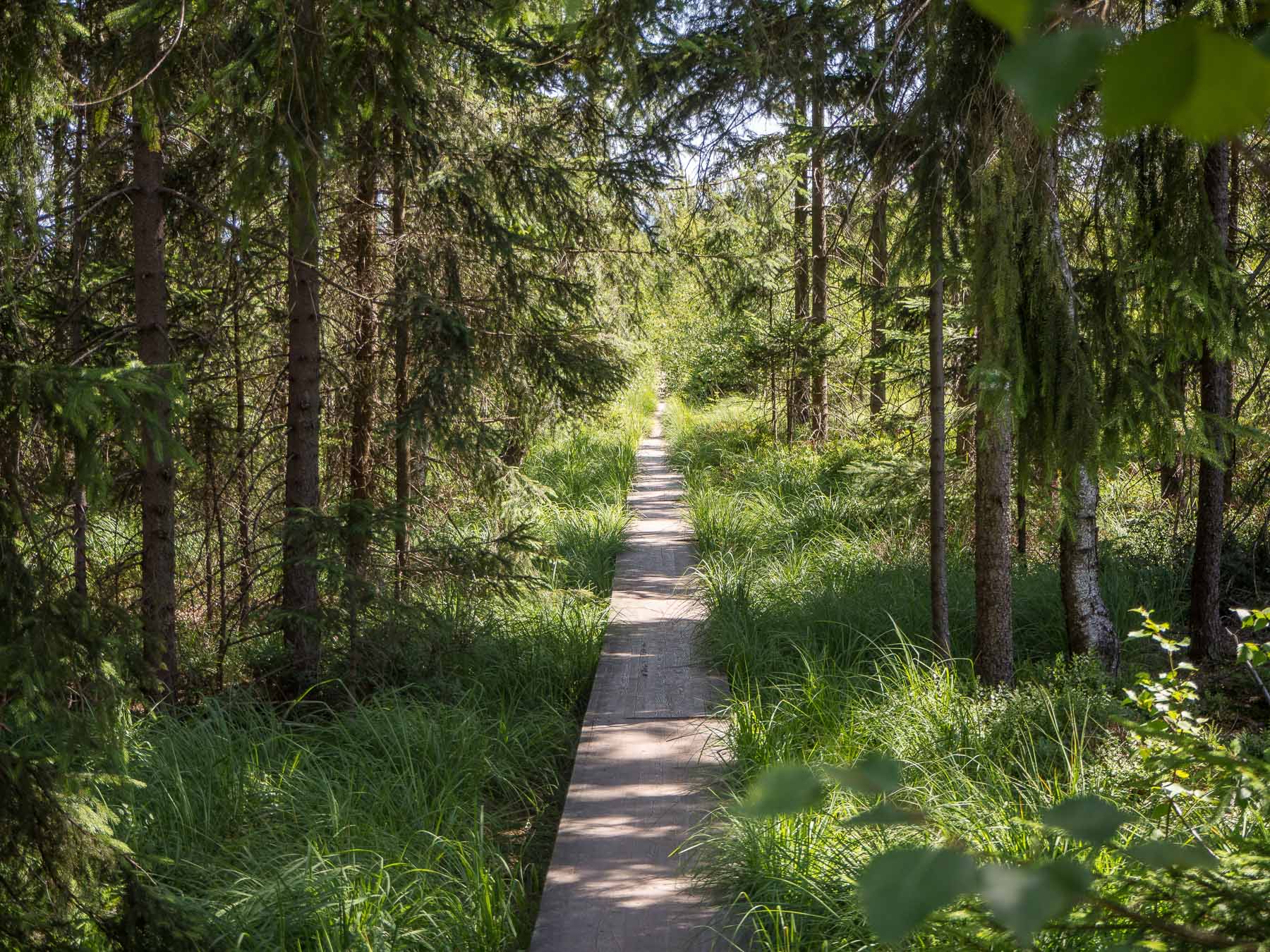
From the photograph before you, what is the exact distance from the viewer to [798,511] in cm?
1080

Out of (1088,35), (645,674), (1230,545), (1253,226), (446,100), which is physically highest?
(446,100)

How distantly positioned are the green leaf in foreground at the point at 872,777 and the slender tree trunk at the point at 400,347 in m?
5.80

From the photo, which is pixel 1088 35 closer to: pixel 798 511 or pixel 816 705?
pixel 816 705

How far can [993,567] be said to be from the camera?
5.72 metres

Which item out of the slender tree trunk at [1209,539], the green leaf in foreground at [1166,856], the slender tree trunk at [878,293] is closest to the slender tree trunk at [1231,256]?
the slender tree trunk at [1209,539]

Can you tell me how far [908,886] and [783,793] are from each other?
0.11 meters

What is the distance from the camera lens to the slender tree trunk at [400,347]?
6.78 m

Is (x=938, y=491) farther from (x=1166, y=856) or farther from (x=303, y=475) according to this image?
(x=1166, y=856)

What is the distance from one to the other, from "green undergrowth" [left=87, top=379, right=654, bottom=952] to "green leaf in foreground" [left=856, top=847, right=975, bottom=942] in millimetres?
2609

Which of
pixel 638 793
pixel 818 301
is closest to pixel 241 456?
pixel 638 793

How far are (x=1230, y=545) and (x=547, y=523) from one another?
6.59 metres

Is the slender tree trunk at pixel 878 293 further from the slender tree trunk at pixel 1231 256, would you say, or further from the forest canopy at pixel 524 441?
the slender tree trunk at pixel 1231 256

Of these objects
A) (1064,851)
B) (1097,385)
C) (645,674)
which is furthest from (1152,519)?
(1064,851)

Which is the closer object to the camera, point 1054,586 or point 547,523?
point 1054,586
